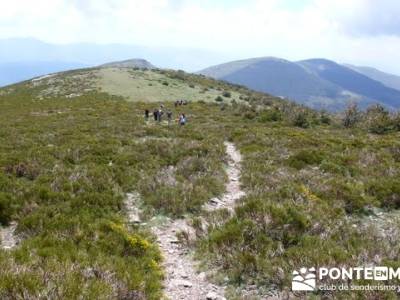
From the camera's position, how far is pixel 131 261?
26.9 ft

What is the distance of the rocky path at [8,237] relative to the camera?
8.90 metres

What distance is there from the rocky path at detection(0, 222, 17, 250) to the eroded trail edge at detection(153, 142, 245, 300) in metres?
3.24

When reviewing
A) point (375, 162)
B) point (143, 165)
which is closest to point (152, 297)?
point (143, 165)

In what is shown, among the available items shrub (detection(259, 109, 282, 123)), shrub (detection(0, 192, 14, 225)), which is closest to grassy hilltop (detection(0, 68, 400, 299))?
shrub (detection(0, 192, 14, 225))

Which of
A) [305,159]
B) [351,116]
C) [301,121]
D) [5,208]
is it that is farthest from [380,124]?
[5,208]

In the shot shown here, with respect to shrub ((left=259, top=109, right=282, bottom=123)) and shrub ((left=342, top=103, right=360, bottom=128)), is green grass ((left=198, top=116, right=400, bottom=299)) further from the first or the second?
shrub ((left=342, top=103, right=360, bottom=128))

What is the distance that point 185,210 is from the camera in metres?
11.6

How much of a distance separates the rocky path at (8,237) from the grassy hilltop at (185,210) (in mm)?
212

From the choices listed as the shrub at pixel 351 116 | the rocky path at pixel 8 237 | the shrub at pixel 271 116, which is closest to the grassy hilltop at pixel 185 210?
the rocky path at pixel 8 237

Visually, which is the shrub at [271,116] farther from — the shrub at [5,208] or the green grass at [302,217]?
the shrub at [5,208]

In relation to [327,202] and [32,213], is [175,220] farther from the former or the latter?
[327,202]

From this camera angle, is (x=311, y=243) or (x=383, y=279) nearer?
(x=383, y=279)

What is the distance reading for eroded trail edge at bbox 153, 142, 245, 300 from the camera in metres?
7.45

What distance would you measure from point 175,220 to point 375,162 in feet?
36.4
